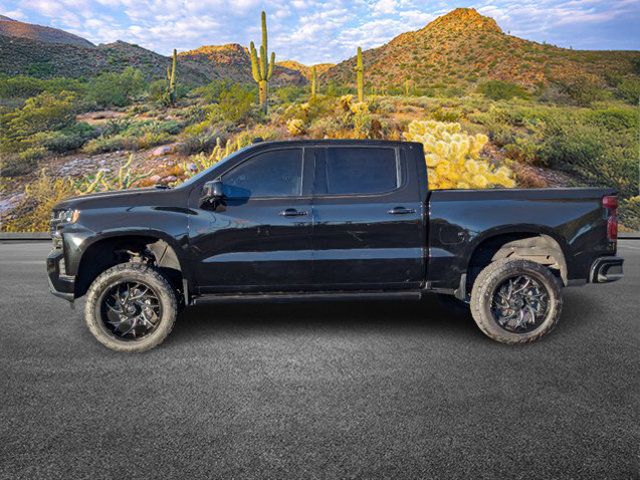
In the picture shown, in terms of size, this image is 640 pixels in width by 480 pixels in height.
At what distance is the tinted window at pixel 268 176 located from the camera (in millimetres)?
6324

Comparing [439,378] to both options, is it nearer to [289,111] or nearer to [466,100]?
[289,111]

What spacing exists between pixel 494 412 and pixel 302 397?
1346 millimetres

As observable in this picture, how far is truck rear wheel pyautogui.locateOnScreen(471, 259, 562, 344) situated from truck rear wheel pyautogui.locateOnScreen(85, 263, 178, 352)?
9.84ft

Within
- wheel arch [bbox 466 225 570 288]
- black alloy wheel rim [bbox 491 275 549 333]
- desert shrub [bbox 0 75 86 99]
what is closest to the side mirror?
wheel arch [bbox 466 225 570 288]

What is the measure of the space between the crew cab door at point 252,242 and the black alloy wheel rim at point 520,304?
1.91m

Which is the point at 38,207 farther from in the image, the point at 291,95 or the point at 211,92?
the point at 291,95

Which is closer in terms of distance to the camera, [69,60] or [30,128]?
[30,128]

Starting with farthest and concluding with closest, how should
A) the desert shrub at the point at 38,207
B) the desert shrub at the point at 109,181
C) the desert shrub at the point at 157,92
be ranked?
the desert shrub at the point at 157,92, the desert shrub at the point at 38,207, the desert shrub at the point at 109,181

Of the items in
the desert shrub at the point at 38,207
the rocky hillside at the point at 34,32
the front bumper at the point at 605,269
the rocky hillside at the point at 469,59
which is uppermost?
the rocky hillside at the point at 34,32

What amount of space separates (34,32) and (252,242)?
126 m

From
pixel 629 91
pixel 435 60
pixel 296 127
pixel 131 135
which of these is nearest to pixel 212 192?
pixel 296 127

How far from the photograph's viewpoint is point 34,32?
378 feet

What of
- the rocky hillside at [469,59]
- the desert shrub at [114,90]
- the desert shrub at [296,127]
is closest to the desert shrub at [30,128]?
the desert shrub at [114,90]

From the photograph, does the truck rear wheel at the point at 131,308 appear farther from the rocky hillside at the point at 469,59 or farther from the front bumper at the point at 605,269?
the rocky hillside at the point at 469,59
